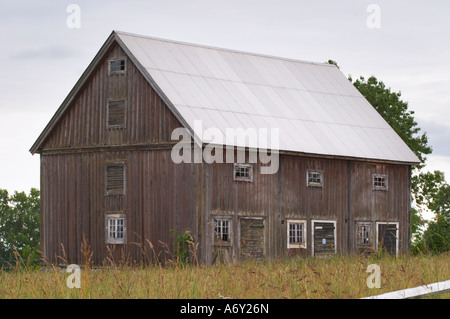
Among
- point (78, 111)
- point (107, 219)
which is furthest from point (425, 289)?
point (78, 111)

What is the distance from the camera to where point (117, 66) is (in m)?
31.4

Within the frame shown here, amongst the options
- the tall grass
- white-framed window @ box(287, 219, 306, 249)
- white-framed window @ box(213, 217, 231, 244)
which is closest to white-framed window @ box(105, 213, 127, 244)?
white-framed window @ box(213, 217, 231, 244)

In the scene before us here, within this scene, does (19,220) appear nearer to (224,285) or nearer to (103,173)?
(103,173)

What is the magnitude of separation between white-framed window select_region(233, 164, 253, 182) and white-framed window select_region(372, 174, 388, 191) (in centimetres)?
727

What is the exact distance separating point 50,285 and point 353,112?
26331mm

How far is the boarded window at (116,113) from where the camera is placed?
3091 cm

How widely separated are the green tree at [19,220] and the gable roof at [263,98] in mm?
46074

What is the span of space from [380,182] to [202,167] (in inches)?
404

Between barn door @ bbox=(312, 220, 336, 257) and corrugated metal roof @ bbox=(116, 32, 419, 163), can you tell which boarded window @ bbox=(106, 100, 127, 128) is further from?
barn door @ bbox=(312, 220, 336, 257)

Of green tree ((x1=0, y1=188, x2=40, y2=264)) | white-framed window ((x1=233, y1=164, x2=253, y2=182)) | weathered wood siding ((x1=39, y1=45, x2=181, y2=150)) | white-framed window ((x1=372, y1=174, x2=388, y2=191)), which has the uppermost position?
weathered wood siding ((x1=39, y1=45, x2=181, y2=150))

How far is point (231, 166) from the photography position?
96.1ft

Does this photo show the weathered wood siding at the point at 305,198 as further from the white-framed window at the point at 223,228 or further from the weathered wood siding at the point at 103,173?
the weathered wood siding at the point at 103,173

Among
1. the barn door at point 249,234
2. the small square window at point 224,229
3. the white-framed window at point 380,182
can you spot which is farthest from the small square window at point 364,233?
the small square window at point 224,229

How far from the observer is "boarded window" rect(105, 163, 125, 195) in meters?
30.7
